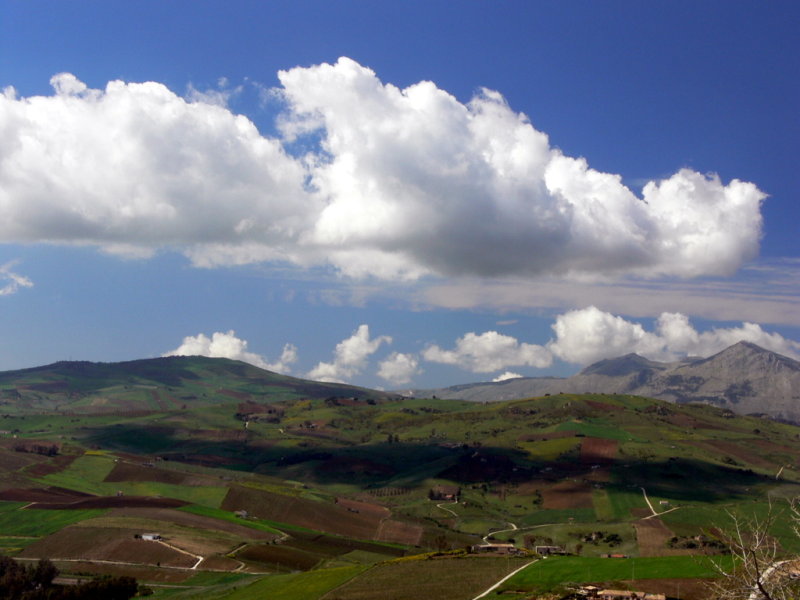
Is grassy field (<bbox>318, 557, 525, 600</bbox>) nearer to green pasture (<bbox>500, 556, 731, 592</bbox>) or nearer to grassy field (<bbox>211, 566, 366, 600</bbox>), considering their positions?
grassy field (<bbox>211, 566, 366, 600</bbox>)

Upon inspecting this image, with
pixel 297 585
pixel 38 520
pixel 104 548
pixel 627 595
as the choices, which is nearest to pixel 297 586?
pixel 297 585

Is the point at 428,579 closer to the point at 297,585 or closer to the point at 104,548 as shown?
the point at 297,585

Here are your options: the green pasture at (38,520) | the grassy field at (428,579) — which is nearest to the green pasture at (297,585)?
the grassy field at (428,579)

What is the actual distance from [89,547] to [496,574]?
105 meters

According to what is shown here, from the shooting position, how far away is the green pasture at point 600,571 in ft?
302

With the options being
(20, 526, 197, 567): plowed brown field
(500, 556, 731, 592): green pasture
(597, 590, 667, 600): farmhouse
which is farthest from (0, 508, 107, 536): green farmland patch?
(597, 590, 667, 600): farmhouse

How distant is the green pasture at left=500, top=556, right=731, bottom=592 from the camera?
91938 mm

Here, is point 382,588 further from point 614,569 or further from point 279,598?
point 614,569

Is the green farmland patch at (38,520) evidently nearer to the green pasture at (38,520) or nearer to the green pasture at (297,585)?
the green pasture at (38,520)

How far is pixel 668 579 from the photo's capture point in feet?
298

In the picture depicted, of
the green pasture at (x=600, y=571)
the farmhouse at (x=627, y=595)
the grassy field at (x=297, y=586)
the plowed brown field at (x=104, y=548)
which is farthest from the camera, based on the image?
the plowed brown field at (x=104, y=548)

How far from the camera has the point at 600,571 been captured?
99.1 metres

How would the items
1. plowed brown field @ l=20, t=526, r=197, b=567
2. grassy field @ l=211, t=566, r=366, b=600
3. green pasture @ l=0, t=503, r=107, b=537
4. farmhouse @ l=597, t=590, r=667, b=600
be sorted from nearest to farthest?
1. farmhouse @ l=597, t=590, r=667, b=600
2. grassy field @ l=211, t=566, r=366, b=600
3. plowed brown field @ l=20, t=526, r=197, b=567
4. green pasture @ l=0, t=503, r=107, b=537

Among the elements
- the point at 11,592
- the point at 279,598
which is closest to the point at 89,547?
the point at 11,592
